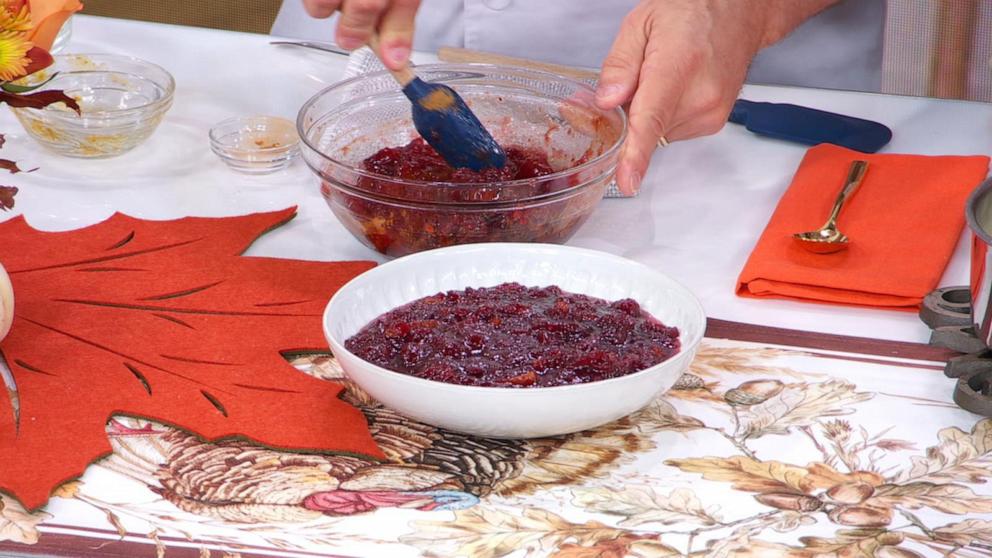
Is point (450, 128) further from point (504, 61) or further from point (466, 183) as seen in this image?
point (504, 61)

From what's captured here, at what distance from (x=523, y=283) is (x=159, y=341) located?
0.34m

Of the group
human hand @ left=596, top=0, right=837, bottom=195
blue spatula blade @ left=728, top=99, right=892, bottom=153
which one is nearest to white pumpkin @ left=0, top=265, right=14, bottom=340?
human hand @ left=596, top=0, right=837, bottom=195

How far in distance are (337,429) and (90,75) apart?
758 millimetres

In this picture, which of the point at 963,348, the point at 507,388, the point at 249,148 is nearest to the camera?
the point at 507,388

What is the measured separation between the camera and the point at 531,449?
961 mm

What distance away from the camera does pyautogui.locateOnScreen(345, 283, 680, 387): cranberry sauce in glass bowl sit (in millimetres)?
937

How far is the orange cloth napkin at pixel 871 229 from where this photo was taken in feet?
3.87

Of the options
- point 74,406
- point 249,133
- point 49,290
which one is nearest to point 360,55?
point 249,133

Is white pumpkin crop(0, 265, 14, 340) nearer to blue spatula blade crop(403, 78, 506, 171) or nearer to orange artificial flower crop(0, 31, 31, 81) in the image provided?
orange artificial flower crop(0, 31, 31, 81)

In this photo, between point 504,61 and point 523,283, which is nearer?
point 523,283

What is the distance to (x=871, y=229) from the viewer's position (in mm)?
1278

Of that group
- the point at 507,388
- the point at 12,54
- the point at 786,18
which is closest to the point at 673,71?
the point at 786,18

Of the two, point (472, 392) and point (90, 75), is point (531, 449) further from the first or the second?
point (90, 75)

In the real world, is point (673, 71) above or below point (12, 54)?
below
